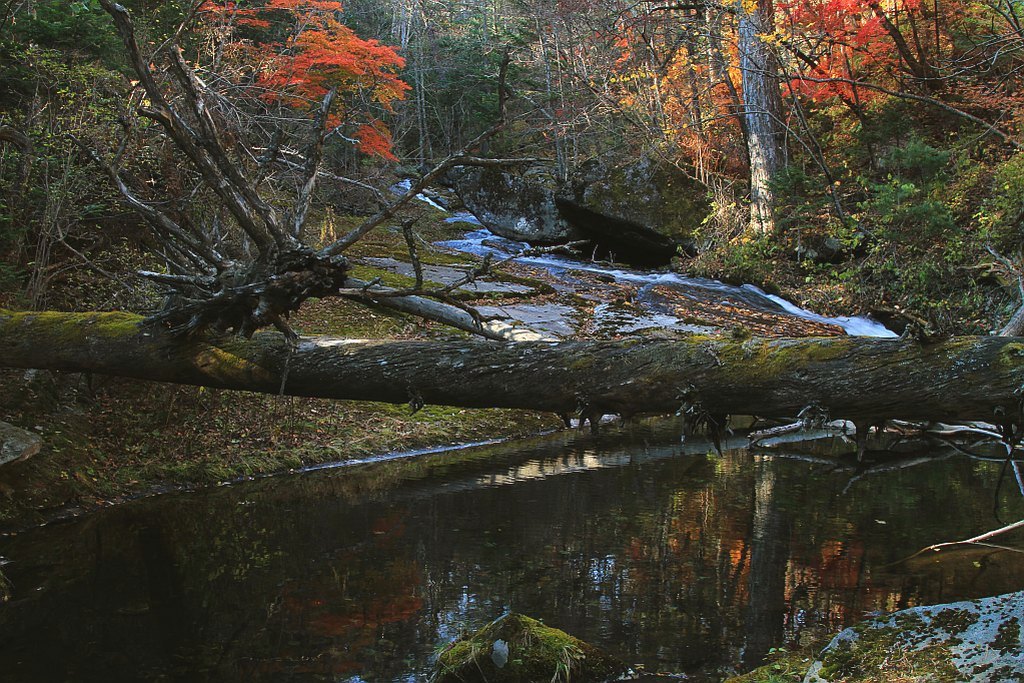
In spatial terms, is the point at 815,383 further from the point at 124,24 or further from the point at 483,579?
the point at 124,24

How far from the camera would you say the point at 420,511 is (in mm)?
7754

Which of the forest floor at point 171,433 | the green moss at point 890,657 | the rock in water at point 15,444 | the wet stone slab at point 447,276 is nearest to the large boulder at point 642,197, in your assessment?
the wet stone slab at point 447,276

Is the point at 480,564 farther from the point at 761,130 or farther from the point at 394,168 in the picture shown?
the point at 394,168

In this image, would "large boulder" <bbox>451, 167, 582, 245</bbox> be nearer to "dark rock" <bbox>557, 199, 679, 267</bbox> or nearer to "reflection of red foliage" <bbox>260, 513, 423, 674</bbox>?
"dark rock" <bbox>557, 199, 679, 267</bbox>

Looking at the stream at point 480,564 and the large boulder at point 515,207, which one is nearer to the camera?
the stream at point 480,564

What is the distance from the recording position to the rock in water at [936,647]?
3.73 meters

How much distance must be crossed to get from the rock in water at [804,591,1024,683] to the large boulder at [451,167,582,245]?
1835cm

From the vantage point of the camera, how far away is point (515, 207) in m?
24.6

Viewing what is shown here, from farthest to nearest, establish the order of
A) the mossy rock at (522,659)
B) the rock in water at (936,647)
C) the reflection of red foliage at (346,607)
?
1. the reflection of red foliage at (346,607)
2. the mossy rock at (522,659)
3. the rock in water at (936,647)

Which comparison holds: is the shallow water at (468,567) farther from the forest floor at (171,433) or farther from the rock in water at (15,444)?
the rock in water at (15,444)

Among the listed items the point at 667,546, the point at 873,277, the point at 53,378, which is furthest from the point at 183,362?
the point at 873,277

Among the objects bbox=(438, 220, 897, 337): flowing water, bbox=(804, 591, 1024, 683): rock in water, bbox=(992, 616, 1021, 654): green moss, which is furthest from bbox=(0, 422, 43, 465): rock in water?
bbox=(438, 220, 897, 337): flowing water

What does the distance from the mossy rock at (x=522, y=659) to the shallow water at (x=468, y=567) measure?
0.23 meters

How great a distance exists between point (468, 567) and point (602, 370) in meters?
2.02
